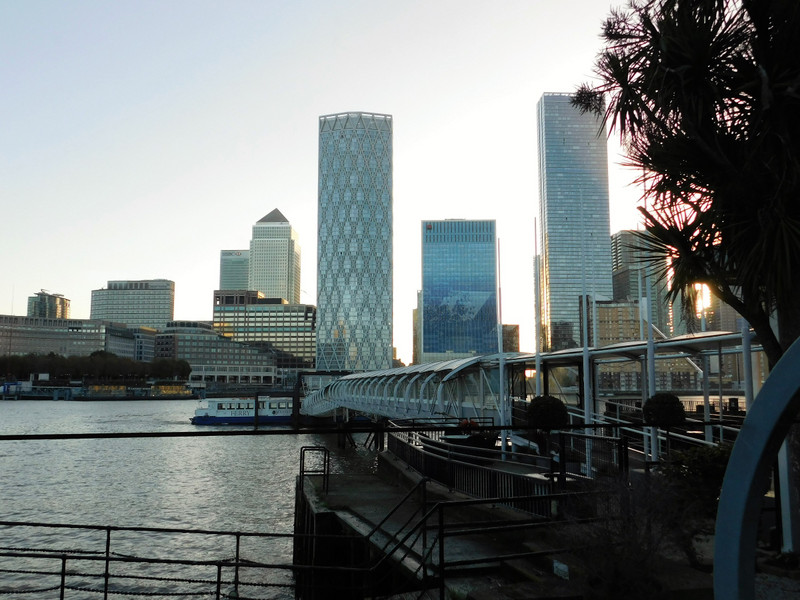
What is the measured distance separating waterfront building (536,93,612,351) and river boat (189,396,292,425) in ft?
139

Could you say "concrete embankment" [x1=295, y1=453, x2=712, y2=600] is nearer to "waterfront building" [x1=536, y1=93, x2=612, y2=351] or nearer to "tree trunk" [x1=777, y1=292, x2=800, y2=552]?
"tree trunk" [x1=777, y1=292, x2=800, y2=552]

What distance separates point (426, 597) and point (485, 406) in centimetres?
2373

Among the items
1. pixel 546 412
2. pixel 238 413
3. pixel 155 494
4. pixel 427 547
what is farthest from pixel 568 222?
pixel 427 547

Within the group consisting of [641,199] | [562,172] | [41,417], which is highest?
[562,172]

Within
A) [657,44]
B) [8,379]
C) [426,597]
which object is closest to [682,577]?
[426,597]

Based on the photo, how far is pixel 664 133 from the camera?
8914 millimetres

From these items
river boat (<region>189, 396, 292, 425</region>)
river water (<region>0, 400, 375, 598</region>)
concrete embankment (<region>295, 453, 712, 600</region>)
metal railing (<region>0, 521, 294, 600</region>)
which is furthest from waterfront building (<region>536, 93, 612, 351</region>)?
concrete embankment (<region>295, 453, 712, 600</region>)

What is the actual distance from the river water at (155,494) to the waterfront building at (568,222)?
128 feet

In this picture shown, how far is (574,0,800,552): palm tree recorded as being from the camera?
757 cm

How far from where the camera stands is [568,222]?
344 feet

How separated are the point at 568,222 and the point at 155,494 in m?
84.5

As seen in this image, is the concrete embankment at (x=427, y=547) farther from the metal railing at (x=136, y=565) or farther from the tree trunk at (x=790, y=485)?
the metal railing at (x=136, y=565)

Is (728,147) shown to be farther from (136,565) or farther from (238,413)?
(238,413)

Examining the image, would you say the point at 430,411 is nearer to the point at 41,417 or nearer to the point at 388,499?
the point at 388,499
